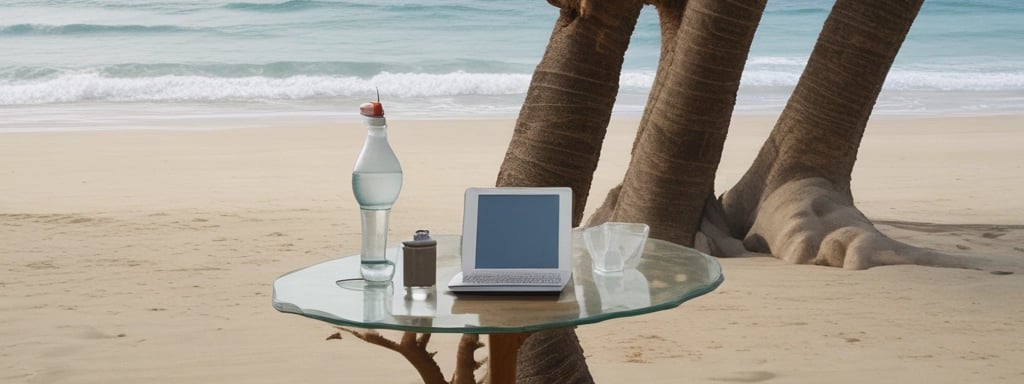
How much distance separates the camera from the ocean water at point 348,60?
17828 millimetres

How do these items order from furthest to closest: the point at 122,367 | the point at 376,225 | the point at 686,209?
the point at 686,209 < the point at 122,367 < the point at 376,225

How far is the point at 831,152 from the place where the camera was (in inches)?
255

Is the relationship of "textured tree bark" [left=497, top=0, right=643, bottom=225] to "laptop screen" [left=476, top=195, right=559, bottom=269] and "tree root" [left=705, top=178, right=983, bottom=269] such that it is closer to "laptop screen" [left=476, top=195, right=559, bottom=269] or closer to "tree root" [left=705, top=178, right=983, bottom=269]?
"laptop screen" [left=476, top=195, right=559, bottom=269]

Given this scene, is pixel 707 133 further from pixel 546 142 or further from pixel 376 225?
pixel 376 225

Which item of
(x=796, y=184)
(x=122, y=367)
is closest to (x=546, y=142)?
(x=122, y=367)

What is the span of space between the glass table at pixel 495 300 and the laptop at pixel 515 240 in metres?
0.05

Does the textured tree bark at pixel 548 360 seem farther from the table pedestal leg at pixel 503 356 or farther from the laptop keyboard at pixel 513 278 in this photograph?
the laptop keyboard at pixel 513 278

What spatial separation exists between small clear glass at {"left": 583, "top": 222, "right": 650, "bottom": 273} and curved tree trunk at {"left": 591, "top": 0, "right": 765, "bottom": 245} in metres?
2.31

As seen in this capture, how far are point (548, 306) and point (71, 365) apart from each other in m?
2.82

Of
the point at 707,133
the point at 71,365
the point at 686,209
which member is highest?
the point at 707,133

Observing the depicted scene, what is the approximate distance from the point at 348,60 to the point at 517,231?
71.4ft

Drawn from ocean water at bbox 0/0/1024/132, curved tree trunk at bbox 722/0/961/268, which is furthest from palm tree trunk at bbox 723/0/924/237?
ocean water at bbox 0/0/1024/132

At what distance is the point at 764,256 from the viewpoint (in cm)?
659

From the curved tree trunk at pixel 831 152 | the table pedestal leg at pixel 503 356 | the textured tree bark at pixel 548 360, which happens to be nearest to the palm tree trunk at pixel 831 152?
the curved tree trunk at pixel 831 152
